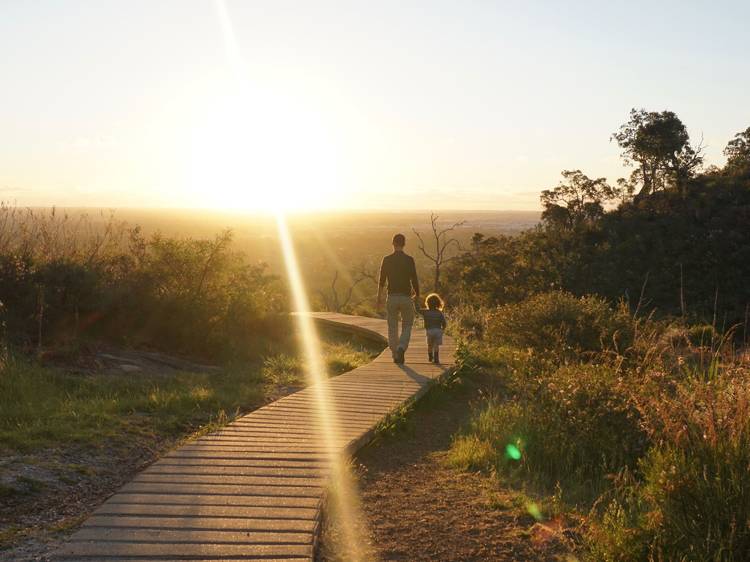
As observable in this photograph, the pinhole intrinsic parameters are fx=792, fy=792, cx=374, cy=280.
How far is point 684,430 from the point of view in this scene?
4.93 meters

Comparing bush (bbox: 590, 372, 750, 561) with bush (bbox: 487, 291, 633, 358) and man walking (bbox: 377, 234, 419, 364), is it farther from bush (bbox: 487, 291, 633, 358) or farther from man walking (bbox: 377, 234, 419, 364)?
bush (bbox: 487, 291, 633, 358)

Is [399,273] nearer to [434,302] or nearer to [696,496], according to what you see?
[434,302]

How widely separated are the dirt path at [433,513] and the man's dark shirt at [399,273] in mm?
3515

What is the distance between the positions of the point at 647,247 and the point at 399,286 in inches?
827

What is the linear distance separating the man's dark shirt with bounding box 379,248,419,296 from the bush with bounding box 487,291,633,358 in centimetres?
237

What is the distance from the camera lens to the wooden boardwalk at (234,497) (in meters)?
4.37

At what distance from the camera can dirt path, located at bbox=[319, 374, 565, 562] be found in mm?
4879

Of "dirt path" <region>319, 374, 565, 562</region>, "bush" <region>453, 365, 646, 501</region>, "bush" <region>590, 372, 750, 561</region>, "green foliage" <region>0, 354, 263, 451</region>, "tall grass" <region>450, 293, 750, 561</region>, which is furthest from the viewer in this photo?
"green foliage" <region>0, 354, 263, 451</region>

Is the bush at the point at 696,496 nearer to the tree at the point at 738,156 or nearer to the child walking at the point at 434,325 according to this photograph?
the child walking at the point at 434,325

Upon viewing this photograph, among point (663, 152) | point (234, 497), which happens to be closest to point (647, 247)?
point (663, 152)

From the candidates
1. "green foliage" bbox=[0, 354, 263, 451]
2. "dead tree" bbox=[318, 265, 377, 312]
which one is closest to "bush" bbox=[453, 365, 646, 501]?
"green foliage" bbox=[0, 354, 263, 451]

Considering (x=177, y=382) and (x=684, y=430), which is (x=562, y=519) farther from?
(x=177, y=382)

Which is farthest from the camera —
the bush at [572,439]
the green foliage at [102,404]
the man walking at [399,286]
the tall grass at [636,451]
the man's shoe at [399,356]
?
the man's shoe at [399,356]

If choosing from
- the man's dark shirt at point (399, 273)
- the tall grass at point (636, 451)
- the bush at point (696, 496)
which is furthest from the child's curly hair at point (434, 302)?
the bush at point (696, 496)
